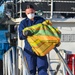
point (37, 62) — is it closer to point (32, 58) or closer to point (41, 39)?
point (32, 58)

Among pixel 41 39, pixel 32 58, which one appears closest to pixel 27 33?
pixel 41 39

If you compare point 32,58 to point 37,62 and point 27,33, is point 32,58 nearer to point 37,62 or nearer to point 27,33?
point 37,62

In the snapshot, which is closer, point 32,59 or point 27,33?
point 27,33

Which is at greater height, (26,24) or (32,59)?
(26,24)

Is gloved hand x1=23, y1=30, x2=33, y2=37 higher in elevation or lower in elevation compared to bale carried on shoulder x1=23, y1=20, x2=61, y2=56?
higher

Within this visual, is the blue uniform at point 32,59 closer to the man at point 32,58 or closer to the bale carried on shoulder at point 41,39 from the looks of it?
the man at point 32,58

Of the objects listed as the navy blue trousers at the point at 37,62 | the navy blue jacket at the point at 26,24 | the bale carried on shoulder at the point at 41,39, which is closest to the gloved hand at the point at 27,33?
the bale carried on shoulder at the point at 41,39

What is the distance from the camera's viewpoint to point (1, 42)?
1287cm

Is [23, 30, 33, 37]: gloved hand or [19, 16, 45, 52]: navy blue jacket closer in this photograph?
[23, 30, 33, 37]: gloved hand

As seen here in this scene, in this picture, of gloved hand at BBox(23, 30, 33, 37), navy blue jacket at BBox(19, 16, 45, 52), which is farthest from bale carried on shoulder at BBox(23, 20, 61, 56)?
navy blue jacket at BBox(19, 16, 45, 52)

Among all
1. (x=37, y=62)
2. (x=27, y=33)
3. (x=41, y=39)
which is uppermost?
(x=27, y=33)

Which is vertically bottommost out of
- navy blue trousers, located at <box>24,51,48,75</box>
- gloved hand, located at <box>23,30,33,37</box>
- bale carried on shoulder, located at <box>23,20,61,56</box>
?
navy blue trousers, located at <box>24,51,48,75</box>

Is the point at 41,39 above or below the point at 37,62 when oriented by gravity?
above

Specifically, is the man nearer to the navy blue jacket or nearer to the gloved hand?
the navy blue jacket
